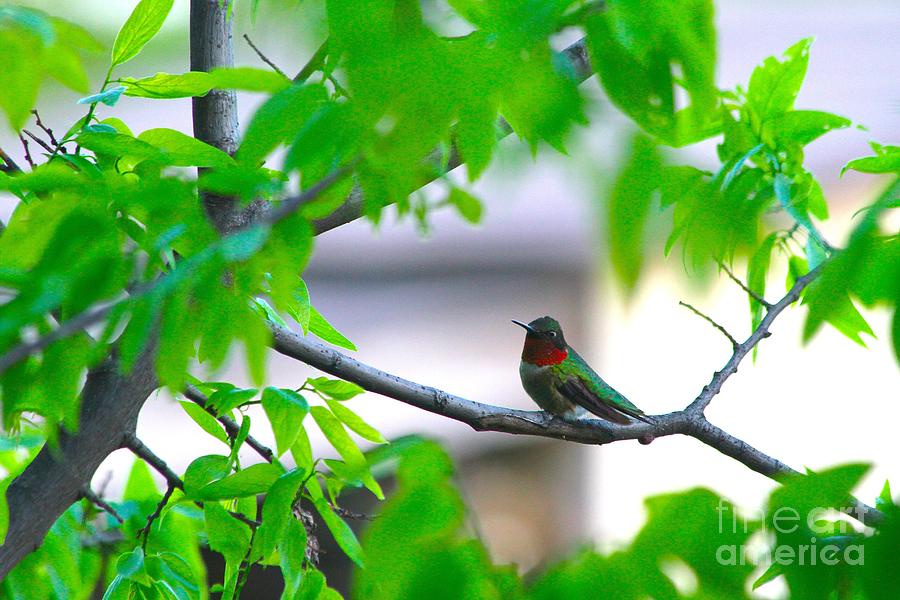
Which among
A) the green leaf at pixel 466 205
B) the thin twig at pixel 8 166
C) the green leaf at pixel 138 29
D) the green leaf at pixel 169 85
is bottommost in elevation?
the green leaf at pixel 466 205

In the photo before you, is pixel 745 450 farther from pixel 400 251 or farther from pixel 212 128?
pixel 400 251

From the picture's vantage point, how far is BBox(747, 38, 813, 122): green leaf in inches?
49.5

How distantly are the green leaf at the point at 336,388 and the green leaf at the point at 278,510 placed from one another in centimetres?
16

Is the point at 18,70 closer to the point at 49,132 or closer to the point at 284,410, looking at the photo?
the point at 49,132

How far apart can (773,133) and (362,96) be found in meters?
0.92

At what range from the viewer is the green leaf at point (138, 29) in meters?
1.05

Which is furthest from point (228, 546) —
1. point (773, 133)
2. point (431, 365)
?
point (431, 365)

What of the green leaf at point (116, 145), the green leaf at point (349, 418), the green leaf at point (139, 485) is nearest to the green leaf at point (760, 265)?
the green leaf at point (349, 418)

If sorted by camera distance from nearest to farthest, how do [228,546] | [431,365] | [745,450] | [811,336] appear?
1. [811,336]
2. [228,546]
3. [745,450]
4. [431,365]

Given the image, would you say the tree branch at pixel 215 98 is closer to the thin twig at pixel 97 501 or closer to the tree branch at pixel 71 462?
the tree branch at pixel 71 462

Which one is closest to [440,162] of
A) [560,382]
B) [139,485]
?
[139,485]

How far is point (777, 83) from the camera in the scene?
1.26 metres

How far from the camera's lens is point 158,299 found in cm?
53

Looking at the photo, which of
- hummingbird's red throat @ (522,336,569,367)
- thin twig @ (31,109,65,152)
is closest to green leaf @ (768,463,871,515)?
thin twig @ (31,109,65,152)
